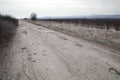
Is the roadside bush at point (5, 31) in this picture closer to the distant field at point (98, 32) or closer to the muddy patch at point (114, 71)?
the distant field at point (98, 32)

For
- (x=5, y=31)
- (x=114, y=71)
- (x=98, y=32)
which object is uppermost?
(x=5, y=31)

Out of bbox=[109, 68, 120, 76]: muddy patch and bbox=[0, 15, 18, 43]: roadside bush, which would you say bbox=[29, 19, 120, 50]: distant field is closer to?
bbox=[109, 68, 120, 76]: muddy patch

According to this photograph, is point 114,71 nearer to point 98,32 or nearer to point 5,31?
point 5,31

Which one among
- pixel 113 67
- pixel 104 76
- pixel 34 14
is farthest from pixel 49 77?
pixel 34 14

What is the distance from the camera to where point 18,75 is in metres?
3.07

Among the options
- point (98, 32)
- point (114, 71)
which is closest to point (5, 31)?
point (114, 71)

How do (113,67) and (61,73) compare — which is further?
(113,67)

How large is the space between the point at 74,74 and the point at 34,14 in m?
70.0

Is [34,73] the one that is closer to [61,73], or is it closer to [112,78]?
[61,73]

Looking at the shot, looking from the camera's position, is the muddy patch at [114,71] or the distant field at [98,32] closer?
the muddy patch at [114,71]

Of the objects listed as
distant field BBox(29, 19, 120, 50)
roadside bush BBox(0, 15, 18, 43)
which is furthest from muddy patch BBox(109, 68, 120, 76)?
roadside bush BBox(0, 15, 18, 43)

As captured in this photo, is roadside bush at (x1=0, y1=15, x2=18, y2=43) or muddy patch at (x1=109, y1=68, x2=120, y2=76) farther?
roadside bush at (x1=0, y1=15, x2=18, y2=43)

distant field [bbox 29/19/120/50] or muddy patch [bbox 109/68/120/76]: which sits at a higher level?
distant field [bbox 29/19/120/50]

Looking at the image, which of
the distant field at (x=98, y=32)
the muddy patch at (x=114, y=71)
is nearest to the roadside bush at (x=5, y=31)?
the distant field at (x=98, y=32)
